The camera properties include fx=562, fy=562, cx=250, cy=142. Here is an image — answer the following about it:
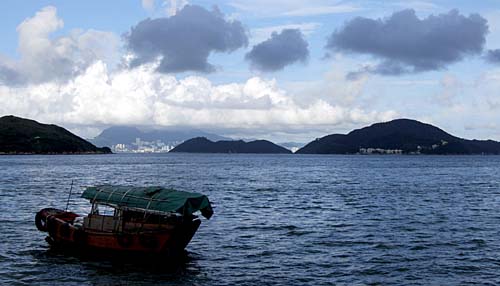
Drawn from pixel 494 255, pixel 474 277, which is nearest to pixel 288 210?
pixel 494 255

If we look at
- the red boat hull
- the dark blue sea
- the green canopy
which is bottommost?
the dark blue sea

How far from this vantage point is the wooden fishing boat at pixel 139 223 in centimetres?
3816

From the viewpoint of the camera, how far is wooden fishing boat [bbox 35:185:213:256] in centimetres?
3816

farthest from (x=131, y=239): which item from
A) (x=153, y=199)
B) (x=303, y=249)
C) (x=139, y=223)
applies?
(x=303, y=249)

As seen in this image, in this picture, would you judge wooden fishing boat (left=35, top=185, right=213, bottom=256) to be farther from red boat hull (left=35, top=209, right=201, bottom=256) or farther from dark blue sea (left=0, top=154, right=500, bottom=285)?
dark blue sea (left=0, top=154, right=500, bottom=285)

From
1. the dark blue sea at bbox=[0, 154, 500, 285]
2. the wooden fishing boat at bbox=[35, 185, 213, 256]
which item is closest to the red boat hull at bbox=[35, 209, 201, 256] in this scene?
the wooden fishing boat at bbox=[35, 185, 213, 256]

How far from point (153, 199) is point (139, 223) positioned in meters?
2.12

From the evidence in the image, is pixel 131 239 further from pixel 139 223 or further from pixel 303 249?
pixel 303 249

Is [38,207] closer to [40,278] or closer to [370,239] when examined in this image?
[40,278]

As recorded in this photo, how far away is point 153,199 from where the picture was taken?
129 ft

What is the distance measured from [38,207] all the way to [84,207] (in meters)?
6.28

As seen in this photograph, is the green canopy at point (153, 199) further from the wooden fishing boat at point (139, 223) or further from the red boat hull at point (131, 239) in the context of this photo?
the red boat hull at point (131, 239)

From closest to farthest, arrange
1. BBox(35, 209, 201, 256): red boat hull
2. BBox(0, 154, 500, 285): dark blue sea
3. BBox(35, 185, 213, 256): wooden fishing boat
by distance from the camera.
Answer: BBox(0, 154, 500, 285): dark blue sea, BBox(35, 209, 201, 256): red boat hull, BBox(35, 185, 213, 256): wooden fishing boat

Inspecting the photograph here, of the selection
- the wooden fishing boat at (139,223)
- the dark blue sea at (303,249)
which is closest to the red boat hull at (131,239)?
the wooden fishing boat at (139,223)
